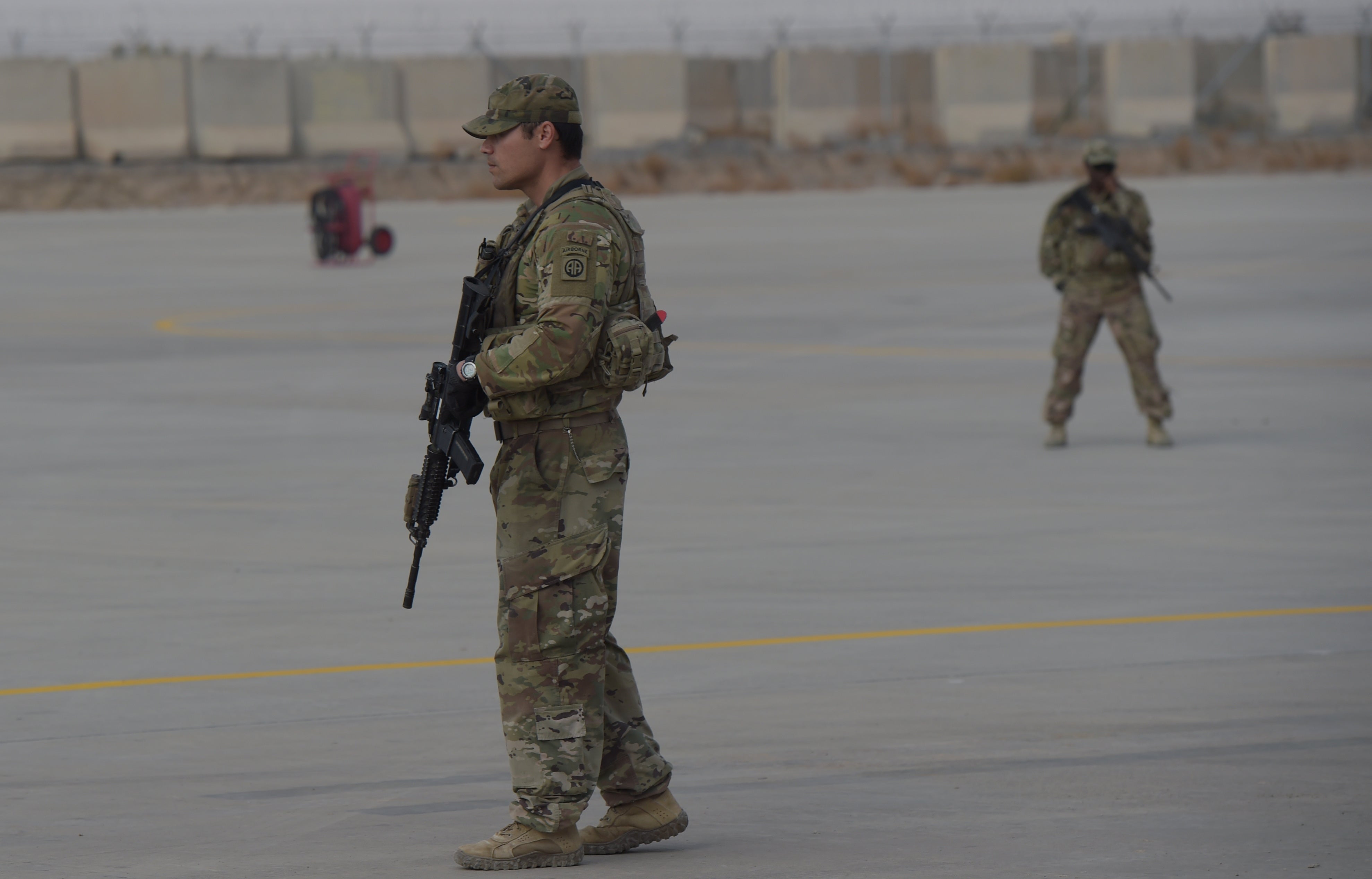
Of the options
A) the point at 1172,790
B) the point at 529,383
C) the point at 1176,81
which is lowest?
the point at 1172,790

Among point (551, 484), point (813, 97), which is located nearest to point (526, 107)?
point (551, 484)

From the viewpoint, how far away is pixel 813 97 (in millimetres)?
64188

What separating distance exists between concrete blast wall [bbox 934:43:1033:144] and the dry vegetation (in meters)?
1.82

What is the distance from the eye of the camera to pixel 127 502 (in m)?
11.7

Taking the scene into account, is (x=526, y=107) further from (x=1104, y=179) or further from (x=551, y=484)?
(x=1104, y=179)

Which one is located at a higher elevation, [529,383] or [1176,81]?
[1176,81]

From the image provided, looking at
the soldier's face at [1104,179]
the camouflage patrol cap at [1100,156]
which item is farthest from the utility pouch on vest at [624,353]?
the soldier's face at [1104,179]

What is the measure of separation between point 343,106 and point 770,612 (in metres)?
52.1

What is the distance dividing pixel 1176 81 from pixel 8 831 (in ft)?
210

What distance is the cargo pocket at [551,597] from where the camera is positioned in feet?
16.7

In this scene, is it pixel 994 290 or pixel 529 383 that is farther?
pixel 994 290

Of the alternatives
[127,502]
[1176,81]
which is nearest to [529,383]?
[127,502]

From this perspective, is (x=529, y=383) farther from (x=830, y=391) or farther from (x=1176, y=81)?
(x=1176, y=81)

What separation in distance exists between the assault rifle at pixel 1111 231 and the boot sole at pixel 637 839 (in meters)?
8.74
